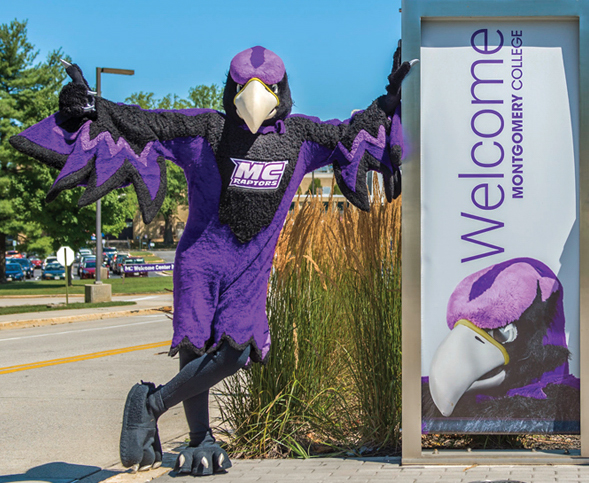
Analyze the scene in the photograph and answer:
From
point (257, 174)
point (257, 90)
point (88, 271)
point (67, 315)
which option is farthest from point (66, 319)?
point (88, 271)

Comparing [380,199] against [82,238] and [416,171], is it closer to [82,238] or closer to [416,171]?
[416,171]

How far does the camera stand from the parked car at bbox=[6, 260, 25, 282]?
4238cm

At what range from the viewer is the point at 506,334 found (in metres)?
3.92

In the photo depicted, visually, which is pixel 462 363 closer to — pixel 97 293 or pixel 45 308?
pixel 45 308

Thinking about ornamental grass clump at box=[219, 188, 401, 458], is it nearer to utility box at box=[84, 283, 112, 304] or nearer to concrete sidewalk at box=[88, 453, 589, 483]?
concrete sidewalk at box=[88, 453, 589, 483]

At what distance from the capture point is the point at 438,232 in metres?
3.92

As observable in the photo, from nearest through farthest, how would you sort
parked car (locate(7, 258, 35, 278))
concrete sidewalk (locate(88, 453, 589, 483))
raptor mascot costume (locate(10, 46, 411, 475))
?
1. concrete sidewalk (locate(88, 453, 589, 483))
2. raptor mascot costume (locate(10, 46, 411, 475))
3. parked car (locate(7, 258, 35, 278))

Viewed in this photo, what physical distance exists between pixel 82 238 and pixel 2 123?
5.72 meters

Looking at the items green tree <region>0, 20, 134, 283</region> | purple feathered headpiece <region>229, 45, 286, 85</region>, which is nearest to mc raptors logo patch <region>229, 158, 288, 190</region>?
purple feathered headpiece <region>229, 45, 286, 85</region>

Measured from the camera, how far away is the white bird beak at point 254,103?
3.71 metres

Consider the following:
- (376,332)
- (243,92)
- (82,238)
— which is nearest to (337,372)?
(376,332)

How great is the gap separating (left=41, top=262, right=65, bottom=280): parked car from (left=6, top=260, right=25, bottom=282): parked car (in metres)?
1.21

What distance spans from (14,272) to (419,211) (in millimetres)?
42284

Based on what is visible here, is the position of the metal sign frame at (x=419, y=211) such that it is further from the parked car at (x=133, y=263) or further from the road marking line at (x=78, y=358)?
the parked car at (x=133, y=263)
